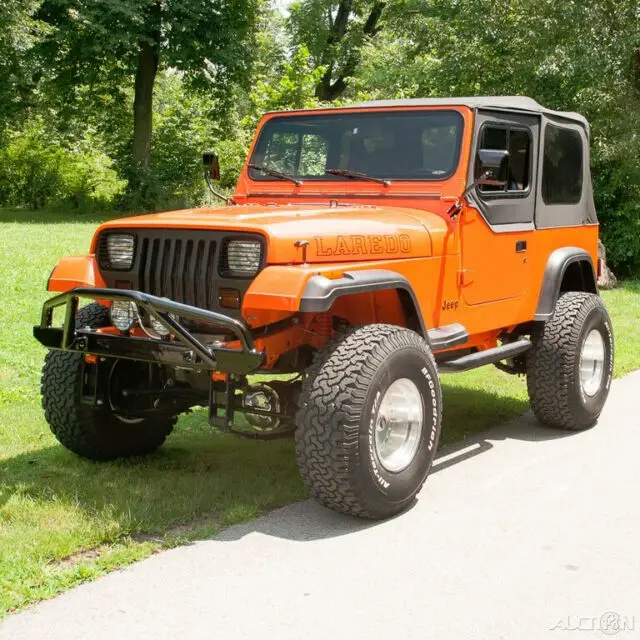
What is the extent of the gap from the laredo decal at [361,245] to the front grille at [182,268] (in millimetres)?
355

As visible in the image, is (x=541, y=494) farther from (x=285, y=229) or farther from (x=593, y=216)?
(x=593, y=216)

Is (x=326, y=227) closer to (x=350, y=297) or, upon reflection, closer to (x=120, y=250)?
(x=350, y=297)

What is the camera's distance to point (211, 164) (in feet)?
20.0

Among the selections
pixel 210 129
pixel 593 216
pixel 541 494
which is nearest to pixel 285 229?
pixel 541 494

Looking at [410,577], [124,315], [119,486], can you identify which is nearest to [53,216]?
[119,486]

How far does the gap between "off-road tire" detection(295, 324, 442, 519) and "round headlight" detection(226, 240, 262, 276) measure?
0.55 metres

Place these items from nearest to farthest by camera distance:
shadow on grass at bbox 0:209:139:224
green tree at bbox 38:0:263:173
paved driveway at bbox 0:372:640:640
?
paved driveway at bbox 0:372:640:640 < shadow on grass at bbox 0:209:139:224 < green tree at bbox 38:0:263:173

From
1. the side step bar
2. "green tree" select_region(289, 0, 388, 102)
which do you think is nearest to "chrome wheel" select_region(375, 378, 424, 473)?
the side step bar

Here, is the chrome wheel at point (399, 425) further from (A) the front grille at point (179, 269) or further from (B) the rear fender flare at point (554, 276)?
(B) the rear fender flare at point (554, 276)

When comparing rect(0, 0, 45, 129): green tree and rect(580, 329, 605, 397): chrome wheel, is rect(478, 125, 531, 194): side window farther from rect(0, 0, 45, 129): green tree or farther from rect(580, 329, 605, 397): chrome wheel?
rect(0, 0, 45, 129): green tree

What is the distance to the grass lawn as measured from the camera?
12.8 feet

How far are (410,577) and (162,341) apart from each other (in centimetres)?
157

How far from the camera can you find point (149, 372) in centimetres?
503

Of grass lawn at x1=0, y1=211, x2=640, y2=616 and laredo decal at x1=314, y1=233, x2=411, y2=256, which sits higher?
laredo decal at x1=314, y1=233, x2=411, y2=256
